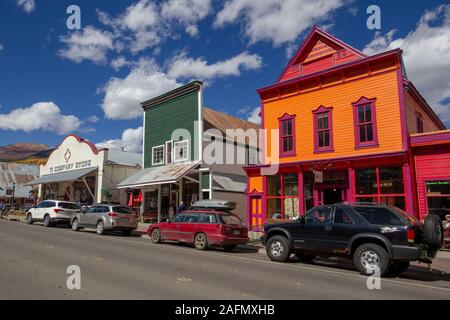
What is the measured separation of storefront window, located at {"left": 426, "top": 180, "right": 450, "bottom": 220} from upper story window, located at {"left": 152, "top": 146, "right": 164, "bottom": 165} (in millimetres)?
17313

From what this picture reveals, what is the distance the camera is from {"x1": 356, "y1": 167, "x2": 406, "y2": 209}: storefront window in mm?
15562

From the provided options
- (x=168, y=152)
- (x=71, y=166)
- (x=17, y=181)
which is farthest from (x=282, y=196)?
(x=17, y=181)

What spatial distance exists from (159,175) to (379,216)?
55.7 feet

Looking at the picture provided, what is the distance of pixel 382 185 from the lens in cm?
1602

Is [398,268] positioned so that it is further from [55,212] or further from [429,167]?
[55,212]

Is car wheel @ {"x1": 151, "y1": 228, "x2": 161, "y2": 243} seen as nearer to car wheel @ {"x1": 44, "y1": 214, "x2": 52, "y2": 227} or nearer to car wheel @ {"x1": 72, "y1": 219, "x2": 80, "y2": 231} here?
car wheel @ {"x1": 72, "y1": 219, "x2": 80, "y2": 231}

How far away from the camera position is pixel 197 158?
24.3m

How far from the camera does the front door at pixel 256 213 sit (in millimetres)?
20078

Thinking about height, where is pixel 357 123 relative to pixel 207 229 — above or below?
above

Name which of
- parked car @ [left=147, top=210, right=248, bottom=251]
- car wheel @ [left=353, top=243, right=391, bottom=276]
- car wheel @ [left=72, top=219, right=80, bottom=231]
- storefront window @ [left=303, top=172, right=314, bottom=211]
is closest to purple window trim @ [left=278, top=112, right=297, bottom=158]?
storefront window @ [left=303, top=172, right=314, bottom=211]

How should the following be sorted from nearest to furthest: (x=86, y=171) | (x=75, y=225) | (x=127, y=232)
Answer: (x=127, y=232) < (x=75, y=225) < (x=86, y=171)

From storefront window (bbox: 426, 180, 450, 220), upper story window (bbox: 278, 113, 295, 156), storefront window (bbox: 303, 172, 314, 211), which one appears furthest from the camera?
upper story window (bbox: 278, 113, 295, 156)

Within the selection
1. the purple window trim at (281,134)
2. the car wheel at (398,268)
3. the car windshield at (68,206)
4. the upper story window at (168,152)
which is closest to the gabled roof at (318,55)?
the purple window trim at (281,134)

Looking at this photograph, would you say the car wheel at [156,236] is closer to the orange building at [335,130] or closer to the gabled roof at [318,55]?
the orange building at [335,130]
